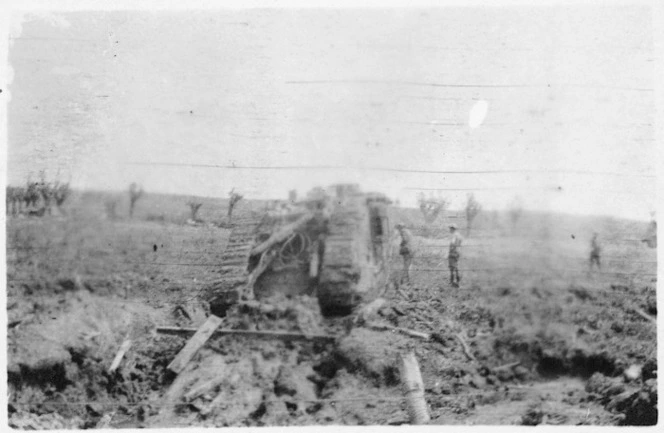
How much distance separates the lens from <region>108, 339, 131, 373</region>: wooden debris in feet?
12.5

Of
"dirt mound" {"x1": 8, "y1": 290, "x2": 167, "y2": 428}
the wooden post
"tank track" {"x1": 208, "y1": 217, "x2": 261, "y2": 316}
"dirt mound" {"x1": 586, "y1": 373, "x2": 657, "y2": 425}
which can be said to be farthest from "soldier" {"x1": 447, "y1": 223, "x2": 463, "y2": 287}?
"dirt mound" {"x1": 8, "y1": 290, "x2": 167, "y2": 428}

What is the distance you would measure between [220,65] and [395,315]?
76.3 inches

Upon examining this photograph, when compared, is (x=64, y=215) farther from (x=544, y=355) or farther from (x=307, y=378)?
(x=544, y=355)

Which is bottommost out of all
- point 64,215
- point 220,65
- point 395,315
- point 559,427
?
point 559,427

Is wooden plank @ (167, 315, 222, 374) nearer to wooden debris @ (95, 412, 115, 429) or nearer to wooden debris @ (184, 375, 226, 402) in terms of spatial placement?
wooden debris @ (184, 375, 226, 402)

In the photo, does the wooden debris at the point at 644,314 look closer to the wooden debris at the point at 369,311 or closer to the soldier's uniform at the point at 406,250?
the soldier's uniform at the point at 406,250

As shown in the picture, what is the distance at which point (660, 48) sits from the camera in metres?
3.91

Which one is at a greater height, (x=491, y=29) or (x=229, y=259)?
(x=491, y=29)

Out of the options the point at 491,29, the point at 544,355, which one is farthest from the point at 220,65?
the point at 544,355

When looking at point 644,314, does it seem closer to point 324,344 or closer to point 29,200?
point 324,344

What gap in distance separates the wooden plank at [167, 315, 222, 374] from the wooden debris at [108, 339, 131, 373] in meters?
0.29

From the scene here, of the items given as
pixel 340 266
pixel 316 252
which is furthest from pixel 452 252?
pixel 316 252

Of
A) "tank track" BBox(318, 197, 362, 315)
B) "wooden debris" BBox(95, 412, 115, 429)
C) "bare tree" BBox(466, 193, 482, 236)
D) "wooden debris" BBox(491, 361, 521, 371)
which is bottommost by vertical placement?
"wooden debris" BBox(95, 412, 115, 429)

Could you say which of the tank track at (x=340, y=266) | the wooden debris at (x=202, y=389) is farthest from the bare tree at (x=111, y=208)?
the tank track at (x=340, y=266)
